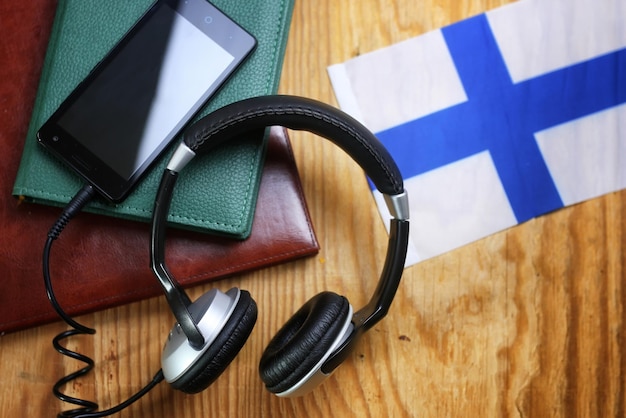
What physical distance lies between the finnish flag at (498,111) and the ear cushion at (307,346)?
0.46 feet

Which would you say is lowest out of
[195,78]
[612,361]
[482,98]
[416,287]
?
[612,361]

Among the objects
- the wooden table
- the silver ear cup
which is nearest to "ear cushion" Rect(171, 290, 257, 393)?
the silver ear cup

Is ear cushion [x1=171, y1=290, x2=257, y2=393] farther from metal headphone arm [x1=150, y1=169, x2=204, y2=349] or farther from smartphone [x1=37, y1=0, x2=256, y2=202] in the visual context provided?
smartphone [x1=37, y1=0, x2=256, y2=202]

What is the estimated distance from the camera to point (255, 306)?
19.8 inches

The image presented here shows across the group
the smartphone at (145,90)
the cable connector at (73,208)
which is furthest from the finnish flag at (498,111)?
the cable connector at (73,208)

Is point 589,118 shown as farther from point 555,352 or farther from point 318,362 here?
point 318,362

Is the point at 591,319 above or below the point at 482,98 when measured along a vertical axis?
below

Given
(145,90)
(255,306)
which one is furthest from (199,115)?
(255,306)

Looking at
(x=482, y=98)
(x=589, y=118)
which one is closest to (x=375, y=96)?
(x=482, y=98)

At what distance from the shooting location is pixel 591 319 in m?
0.61

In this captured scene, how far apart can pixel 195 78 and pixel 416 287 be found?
0.94 feet

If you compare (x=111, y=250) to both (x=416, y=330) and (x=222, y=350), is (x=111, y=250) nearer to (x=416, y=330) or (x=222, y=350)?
(x=222, y=350)

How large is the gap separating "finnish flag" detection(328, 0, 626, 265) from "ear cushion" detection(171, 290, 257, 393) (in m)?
0.19

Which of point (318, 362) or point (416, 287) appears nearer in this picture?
point (318, 362)
